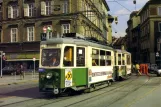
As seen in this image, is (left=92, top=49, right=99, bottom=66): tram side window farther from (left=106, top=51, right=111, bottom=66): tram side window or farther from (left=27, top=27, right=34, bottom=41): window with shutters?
(left=27, top=27, right=34, bottom=41): window with shutters

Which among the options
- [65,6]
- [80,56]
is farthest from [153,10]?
[80,56]

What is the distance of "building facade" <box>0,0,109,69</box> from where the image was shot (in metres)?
52.1

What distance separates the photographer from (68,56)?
17.5 metres

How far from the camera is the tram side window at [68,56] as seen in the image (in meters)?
17.3

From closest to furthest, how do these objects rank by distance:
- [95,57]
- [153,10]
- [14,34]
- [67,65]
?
[67,65] → [95,57] → [14,34] → [153,10]

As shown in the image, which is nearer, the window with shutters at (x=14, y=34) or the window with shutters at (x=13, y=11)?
the window with shutters at (x=14, y=34)

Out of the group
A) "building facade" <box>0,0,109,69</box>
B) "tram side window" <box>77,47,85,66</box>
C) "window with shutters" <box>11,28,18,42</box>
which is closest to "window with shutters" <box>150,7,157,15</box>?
"building facade" <box>0,0,109,69</box>

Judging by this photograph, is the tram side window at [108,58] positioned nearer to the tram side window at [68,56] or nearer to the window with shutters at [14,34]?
the tram side window at [68,56]

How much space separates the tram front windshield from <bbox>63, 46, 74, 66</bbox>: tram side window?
1.29ft

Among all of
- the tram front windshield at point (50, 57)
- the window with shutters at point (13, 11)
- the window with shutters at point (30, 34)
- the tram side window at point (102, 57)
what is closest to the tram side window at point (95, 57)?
the tram side window at point (102, 57)

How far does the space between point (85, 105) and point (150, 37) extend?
63.7m

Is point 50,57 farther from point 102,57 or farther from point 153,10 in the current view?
point 153,10

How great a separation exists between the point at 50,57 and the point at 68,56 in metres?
0.90

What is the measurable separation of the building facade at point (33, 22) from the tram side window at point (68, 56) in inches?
1309
